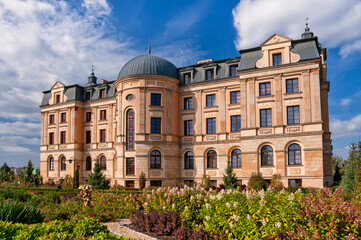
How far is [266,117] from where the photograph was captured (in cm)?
2842

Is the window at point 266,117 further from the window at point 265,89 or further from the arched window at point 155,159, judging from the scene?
the arched window at point 155,159

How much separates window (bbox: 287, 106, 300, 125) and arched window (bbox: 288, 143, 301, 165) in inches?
81.7

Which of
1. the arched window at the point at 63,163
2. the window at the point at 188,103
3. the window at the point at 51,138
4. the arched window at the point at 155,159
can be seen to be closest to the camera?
the arched window at the point at 155,159

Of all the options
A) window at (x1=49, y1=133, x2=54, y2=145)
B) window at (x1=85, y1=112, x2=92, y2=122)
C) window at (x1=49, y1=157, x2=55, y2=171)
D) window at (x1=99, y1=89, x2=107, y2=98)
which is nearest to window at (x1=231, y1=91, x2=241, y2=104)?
window at (x1=99, y1=89, x2=107, y2=98)

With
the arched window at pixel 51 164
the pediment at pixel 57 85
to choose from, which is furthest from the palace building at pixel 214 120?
the pediment at pixel 57 85

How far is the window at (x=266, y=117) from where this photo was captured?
2827cm

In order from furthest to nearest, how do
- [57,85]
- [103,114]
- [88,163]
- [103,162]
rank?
[57,85], [88,163], [103,114], [103,162]

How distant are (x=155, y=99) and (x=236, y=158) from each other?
10410 millimetres

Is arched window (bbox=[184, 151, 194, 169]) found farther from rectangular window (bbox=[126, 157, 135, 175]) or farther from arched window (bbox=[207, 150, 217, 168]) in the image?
rectangular window (bbox=[126, 157, 135, 175])

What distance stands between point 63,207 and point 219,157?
19.8 m

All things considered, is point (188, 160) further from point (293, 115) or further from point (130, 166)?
point (293, 115)

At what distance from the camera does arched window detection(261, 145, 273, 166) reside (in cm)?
2756

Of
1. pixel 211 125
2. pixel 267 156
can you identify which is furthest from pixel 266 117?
pixel 211 125

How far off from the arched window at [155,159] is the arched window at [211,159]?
5121mm
